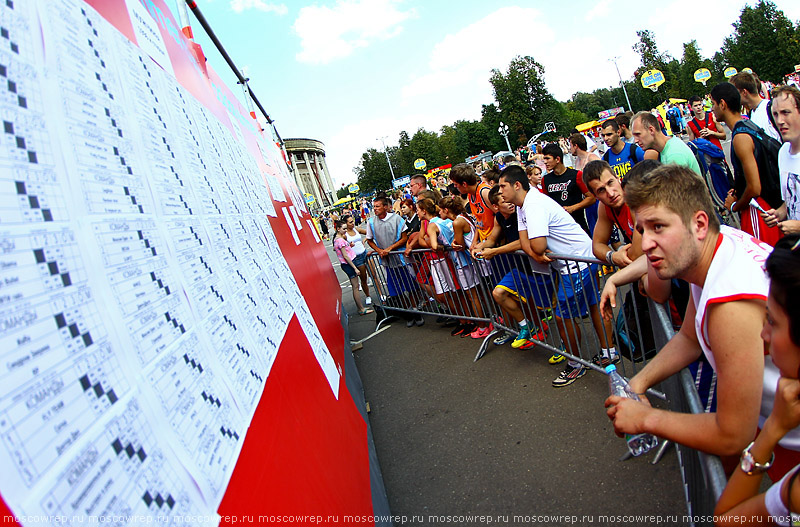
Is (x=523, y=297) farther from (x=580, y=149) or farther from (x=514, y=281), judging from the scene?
(x=580, y=149)

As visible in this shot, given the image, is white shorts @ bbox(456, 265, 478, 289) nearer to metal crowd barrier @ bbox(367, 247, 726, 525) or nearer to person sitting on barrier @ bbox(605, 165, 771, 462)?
metal crowd barrier @ bbox(367, 247, 726, 525)

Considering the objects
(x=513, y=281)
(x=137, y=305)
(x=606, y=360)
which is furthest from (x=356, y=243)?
(x=137, y=305)

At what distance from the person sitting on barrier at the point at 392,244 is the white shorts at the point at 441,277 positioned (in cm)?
116

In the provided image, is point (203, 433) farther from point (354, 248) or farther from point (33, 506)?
point (354, 248)

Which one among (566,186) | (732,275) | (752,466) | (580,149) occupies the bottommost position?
(752,466)

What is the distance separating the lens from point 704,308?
1703mm

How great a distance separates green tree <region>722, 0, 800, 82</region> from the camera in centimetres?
5034

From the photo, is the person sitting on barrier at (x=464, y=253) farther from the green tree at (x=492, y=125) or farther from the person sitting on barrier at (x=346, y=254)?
the green tree at (x=492, y=125)

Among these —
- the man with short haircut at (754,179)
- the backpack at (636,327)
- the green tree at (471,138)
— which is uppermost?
the green tree at (471,138)

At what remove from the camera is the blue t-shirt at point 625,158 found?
5865 mm

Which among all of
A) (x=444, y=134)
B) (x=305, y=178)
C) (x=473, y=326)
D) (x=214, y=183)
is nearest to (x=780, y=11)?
(x=444, y=134)

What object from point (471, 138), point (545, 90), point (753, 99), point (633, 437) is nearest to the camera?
point (633, 437)

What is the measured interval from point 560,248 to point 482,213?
164 centimetres

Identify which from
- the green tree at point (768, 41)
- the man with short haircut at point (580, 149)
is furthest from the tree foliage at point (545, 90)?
the man with short haircut at point (580, 149)
